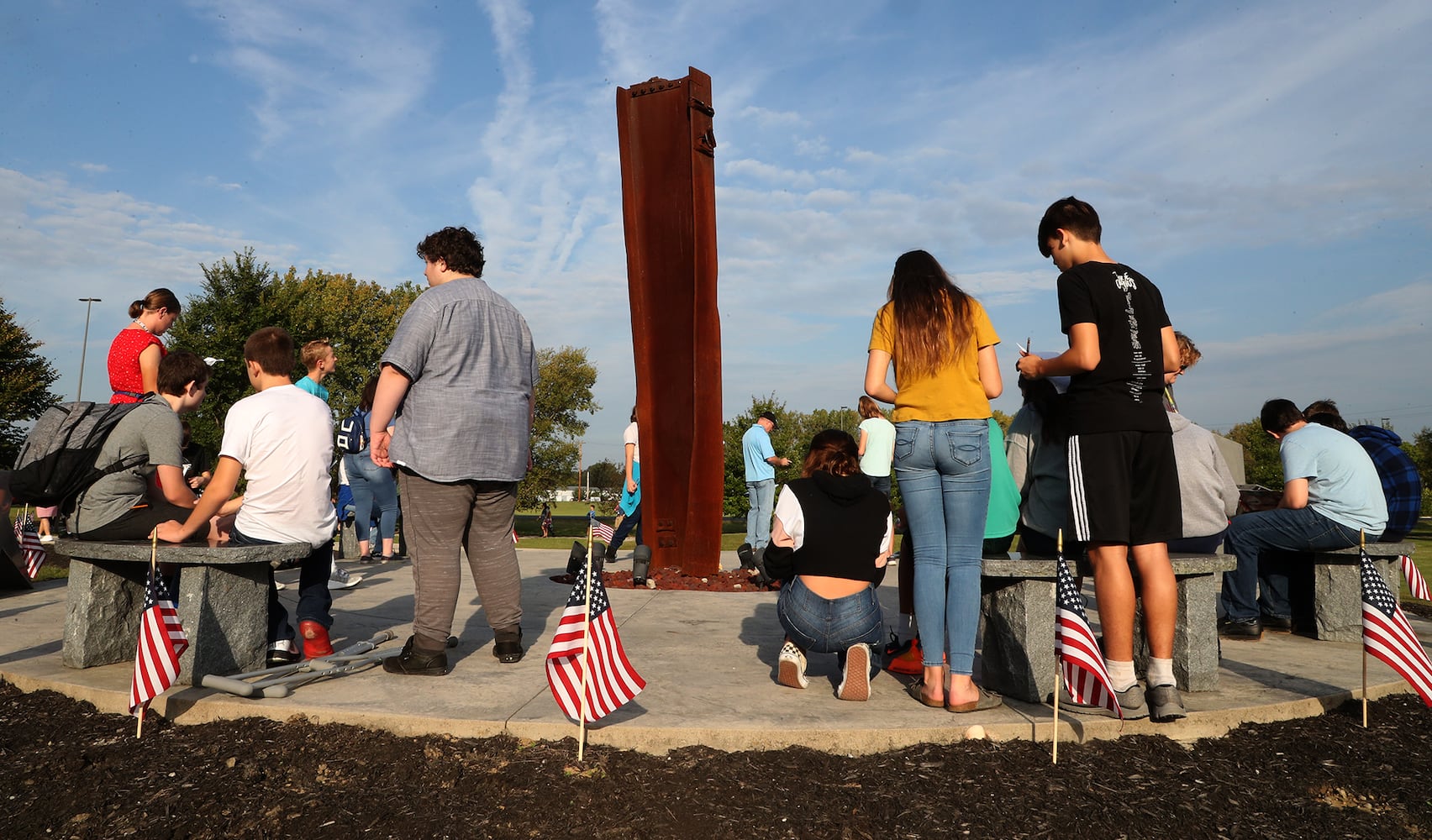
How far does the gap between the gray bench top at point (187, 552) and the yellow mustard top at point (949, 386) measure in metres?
2.82

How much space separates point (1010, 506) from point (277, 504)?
3.66 m

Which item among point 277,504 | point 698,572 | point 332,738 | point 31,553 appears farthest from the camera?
point 698,572

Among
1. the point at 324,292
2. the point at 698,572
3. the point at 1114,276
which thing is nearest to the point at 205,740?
the point at 1114,276

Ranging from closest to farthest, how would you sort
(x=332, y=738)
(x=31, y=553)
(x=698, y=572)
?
1. (x=332, y=738)
2. (x=31, y=553)
3. (x=698, y=572)

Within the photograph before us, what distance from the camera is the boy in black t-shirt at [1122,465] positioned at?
11.3ft

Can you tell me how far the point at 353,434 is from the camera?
8.77m

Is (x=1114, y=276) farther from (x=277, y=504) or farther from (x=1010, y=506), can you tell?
(x=277, y=504)

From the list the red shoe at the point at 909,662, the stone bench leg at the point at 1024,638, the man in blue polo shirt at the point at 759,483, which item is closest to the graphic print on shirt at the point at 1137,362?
the stone bench leg at the point at 1024,638

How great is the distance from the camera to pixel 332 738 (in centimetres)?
317

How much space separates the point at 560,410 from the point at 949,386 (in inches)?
1832

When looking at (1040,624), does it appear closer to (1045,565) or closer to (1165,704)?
(1045,565)

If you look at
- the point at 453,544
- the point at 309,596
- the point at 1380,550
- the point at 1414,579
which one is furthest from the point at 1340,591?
the point at 309,596

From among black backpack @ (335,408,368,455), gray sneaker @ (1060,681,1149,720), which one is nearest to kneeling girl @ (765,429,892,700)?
gray sneaker @ (1060,681,1149,720)

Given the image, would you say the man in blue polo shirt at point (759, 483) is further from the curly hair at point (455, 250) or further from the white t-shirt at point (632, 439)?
the curly hair at point (455, 250)
